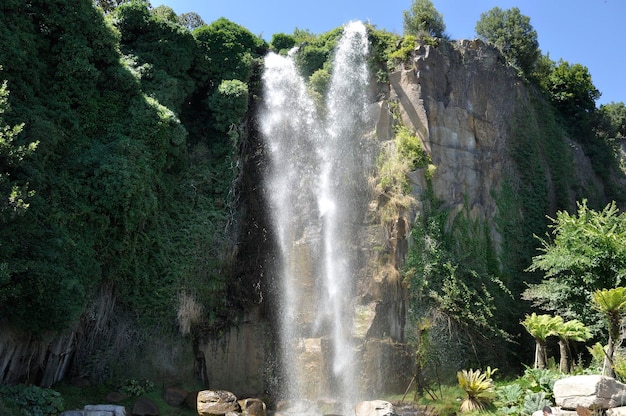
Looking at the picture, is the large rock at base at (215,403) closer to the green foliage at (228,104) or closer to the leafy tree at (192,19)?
the green foliage at (228,104)

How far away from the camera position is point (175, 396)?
14.5m

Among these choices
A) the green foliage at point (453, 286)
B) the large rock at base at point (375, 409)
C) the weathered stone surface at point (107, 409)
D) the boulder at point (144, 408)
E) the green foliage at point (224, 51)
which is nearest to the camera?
the weathered stone surface at point (107, 409)

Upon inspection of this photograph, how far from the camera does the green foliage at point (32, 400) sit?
10923mm

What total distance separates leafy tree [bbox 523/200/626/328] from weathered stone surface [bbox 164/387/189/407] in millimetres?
10456

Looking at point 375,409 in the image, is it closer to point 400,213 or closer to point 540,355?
point 540,355

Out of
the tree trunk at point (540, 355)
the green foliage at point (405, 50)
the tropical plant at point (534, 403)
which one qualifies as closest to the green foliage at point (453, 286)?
the tree trunk at point (540, 355)

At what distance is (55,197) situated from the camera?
13383 mm

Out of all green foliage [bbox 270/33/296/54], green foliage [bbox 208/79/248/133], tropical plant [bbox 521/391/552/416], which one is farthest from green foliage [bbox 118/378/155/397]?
green foliage [bbox 270/33/296/54]

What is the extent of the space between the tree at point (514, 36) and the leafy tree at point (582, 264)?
10.2m

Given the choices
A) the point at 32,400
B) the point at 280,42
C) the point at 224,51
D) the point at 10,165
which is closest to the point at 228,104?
the point at 224,51

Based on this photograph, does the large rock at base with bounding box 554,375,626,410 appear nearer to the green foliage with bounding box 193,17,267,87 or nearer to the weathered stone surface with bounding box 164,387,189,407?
the weathered stone surface with bounding box 164,387,189,407

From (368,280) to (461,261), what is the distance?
3.07 m

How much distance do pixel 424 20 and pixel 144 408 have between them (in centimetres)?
1774

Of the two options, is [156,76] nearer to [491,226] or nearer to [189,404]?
[189,404]
